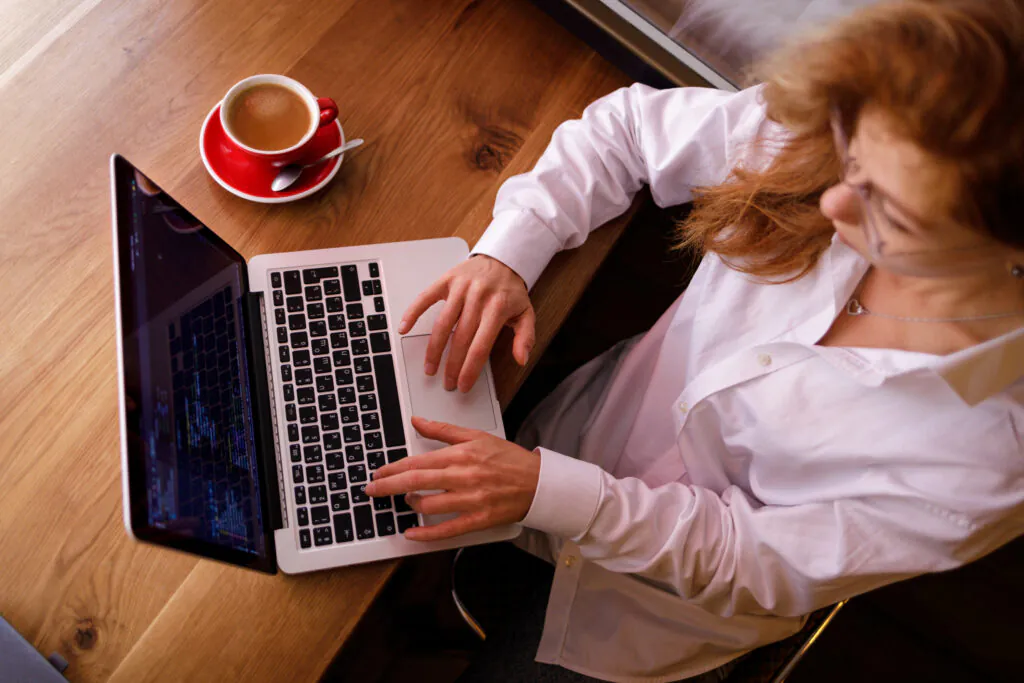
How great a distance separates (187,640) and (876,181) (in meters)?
0.82

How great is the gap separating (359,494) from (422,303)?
0.23 meters

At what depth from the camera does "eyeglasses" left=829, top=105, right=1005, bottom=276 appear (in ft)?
→ 2.08

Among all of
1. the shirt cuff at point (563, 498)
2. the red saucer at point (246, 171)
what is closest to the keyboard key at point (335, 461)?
the shirt cuff at point (563, 498)

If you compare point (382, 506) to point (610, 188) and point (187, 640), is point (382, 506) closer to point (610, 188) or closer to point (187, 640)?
point (187, 640)

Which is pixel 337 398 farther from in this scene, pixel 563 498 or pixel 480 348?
pixel 563 498

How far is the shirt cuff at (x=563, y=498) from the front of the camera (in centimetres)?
79

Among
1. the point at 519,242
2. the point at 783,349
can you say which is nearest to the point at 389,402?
the point at 519,242

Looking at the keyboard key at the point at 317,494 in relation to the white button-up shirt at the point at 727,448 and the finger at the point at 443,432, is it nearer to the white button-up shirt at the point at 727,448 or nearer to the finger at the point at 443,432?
the finger at the point at 443,432

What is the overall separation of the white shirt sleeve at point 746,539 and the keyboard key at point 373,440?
19cm

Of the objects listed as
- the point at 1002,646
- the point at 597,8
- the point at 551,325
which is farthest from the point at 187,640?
the point at 1002,646

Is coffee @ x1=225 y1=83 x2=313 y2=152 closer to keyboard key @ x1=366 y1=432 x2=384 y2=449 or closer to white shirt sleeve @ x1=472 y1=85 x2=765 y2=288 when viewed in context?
white shirt sleeve @ x1=472 y1=85 x2=765 y2=288

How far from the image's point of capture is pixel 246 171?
881mm

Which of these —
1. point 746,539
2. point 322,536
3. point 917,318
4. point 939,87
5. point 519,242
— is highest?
point 939,87

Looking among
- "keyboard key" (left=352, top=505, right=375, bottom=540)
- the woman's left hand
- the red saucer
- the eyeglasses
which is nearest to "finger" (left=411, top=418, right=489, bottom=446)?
the woman's left hand
